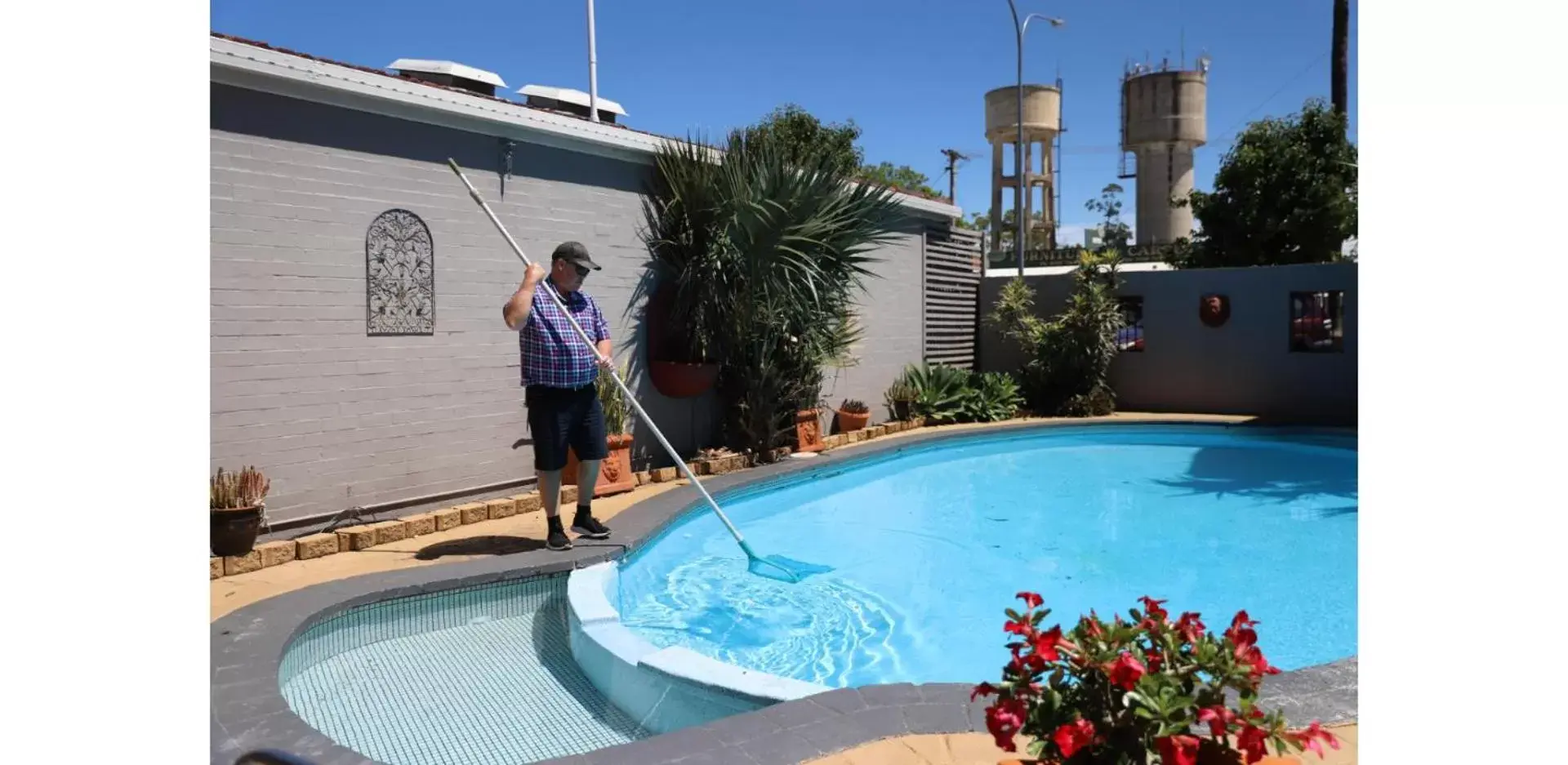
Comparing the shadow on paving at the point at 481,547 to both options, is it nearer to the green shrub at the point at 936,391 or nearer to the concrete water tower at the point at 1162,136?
the green shrub at the point at 936,391

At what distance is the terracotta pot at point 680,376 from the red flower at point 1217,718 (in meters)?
6.57

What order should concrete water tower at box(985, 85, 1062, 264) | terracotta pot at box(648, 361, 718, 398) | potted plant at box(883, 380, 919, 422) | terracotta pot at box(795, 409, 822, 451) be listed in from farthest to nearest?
concrete water tower at box(985, 85, 1062, 264) → potted plant at box(883, 380, 919, 422) → terracotta pot at box(795, 409, 822, 451) → terracotta pot at box(648, 361, 718, 398)

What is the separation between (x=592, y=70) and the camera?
8.89 m

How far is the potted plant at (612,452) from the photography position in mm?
6961

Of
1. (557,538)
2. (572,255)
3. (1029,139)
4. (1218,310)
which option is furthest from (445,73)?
(1029,139)

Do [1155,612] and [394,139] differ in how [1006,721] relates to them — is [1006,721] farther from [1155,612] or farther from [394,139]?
[394,139]

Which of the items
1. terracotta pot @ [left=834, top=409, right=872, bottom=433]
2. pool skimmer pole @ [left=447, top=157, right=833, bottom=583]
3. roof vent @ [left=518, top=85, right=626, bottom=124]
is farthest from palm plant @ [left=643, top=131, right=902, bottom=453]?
pool skimmer pole @ [left=447, top=157, right=833, bottom=583]

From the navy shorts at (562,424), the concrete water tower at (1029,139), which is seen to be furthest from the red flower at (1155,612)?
the concrete water tower at (1029,139)

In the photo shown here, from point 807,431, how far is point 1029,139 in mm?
29317

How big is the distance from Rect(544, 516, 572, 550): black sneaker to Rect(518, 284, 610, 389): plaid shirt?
75 cm

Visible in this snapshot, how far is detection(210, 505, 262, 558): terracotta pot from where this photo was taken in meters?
4.93

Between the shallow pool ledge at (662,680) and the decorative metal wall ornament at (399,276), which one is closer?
the shallow pool ledge at (662,680)

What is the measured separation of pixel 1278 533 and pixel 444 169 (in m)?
6.31

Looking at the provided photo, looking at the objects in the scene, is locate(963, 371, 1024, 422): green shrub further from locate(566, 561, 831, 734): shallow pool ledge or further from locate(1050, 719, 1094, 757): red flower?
locate(1050, 719, 1094, 757): red flower
